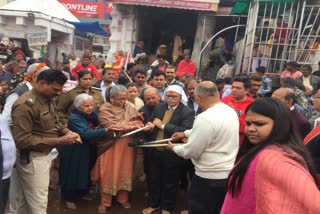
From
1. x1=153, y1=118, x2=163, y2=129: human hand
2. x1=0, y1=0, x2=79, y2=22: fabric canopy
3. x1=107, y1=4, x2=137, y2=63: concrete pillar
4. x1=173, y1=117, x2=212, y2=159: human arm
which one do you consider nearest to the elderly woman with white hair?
x1=153, y1=118, x2=163, y2=129: human hand

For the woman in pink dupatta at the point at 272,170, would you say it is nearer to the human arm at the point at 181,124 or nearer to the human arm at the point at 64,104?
the human arm at the point at 181,124

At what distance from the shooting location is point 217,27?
13539mm

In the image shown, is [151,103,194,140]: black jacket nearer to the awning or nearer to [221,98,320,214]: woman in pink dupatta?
[221,98,320,214]: woman in pink dupatta

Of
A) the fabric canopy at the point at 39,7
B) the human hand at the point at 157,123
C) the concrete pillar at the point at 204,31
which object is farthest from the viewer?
the concrete pillar at the point at 204,31

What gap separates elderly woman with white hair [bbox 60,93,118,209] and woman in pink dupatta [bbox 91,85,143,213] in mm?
138

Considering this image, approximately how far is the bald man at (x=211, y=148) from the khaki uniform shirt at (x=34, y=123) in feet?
4.18

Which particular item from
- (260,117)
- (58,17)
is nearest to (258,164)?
(260,117)

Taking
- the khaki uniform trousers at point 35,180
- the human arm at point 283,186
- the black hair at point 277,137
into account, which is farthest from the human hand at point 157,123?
the human arm at point 283,186

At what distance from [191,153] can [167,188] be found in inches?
56.6

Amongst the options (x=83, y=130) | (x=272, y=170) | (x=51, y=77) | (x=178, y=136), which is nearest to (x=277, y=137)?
(x=272, y=170)

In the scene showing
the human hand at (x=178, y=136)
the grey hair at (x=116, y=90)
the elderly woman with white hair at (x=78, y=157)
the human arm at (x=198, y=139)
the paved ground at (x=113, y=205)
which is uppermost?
the grey hair at (x=116, y=90)

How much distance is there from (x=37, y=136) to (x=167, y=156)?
176cm

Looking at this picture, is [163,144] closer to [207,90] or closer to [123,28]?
[207,90]

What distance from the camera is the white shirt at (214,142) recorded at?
10.6 ft
